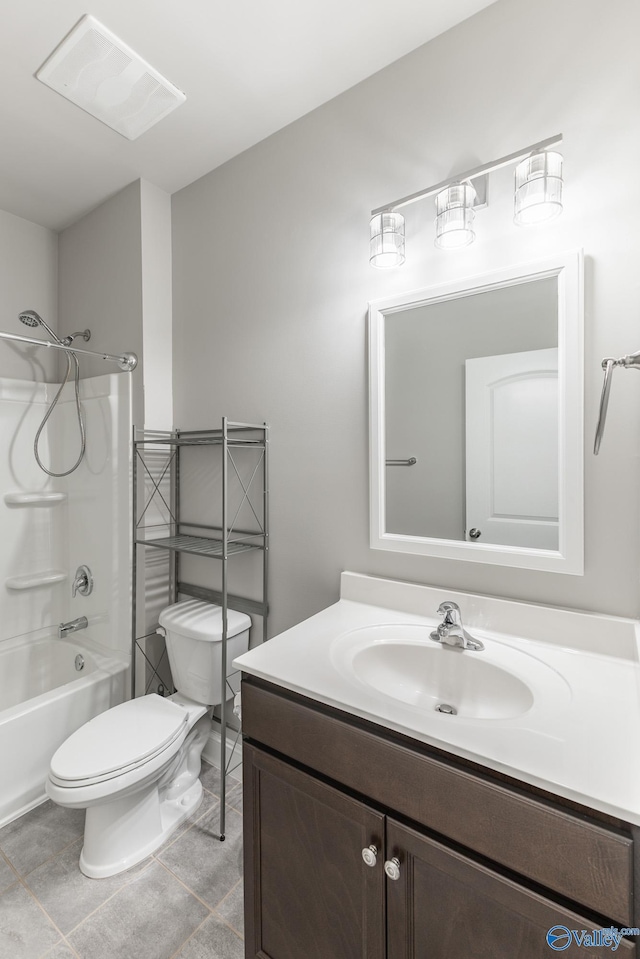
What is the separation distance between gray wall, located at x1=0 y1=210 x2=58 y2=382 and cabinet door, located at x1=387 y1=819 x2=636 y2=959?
2536mm

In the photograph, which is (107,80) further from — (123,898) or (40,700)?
(123,898)

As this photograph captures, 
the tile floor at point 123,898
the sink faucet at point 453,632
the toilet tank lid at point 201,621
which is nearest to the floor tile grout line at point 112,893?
the tile floor at point 123,898

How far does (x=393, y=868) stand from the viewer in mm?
824

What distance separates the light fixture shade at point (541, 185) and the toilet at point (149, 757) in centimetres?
163

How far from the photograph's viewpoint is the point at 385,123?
1439mm

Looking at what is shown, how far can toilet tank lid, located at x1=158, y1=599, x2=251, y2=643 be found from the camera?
5.49 ft

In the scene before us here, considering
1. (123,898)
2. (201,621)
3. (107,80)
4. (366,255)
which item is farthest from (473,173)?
(123,898)

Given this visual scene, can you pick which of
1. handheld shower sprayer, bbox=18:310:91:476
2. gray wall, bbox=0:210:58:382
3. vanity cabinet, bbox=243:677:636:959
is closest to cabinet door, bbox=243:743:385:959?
vanity cabinet, bbox=243:677:636:959

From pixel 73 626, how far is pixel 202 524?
853mm

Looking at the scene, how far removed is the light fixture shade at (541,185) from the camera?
1.08 metres

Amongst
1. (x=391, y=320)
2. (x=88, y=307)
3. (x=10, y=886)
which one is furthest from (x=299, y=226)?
(x=10, y=886)

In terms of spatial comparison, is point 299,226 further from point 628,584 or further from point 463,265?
point 628,584

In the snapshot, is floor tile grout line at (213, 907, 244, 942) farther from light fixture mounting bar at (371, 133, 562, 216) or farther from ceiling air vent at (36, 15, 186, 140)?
ceiling air vent at (36, 15, 186, 140)

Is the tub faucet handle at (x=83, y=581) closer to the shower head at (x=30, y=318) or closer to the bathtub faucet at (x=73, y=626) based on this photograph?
the bathtub faucet at (x=73, y=626)
